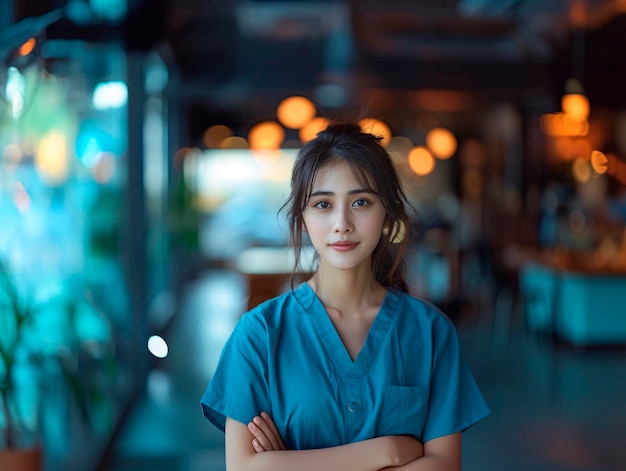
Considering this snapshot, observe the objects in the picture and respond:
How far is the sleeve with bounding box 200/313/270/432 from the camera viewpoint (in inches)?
67.2

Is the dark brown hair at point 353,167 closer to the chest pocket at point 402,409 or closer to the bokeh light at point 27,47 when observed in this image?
the chest pocket at point 402,409

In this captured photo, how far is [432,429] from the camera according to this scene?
1.76m

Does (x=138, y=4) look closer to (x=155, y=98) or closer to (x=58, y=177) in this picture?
(x=58, y=177)

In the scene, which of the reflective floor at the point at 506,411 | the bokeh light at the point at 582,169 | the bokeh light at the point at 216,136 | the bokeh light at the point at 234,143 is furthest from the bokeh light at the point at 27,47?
the bokeh light at the point at 234,143

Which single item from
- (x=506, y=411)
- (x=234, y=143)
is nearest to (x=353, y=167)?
(x=506, y=411)

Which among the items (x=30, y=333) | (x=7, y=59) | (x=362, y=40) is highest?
(x=362, y=40)

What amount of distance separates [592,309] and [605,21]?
3426 mm

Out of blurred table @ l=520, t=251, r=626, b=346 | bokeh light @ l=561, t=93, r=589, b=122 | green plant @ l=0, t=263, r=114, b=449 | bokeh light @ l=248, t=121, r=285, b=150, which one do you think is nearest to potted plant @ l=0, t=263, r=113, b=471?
green plant @ l=0, t=263, r=114, b=449

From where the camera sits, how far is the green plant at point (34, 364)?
9.43ft

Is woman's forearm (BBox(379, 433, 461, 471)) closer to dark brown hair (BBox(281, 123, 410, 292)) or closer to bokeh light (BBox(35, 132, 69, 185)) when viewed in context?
dark brown hair (BBox(281, 123, 410, 292))

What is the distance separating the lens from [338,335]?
1.76 metres

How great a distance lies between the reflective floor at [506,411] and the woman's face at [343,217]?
10.0 feet

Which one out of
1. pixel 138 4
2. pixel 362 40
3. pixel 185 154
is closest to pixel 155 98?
pixel 362 40

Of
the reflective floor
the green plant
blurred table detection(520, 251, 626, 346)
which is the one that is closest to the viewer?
the green plant
